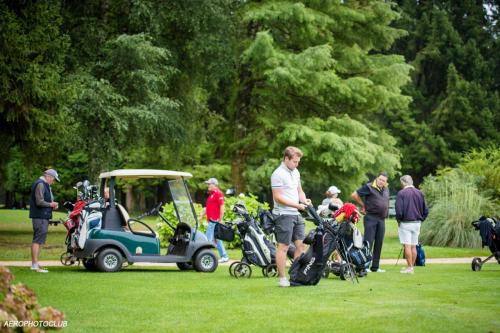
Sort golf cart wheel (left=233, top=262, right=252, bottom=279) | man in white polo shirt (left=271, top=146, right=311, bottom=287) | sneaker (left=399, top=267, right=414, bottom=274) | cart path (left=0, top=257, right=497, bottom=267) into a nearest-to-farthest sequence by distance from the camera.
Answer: man in white polo shirt (left=271, top=146, right=311, bottom=287) < golf cart wheel (left=233, top=262, right=252, bottom=279) < sneaker (left=399, top=267, right=414, bottom=274) < cart path (left=0, top=257, right=497, bottom=267)

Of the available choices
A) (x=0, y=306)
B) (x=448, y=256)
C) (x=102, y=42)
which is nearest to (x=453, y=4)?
(x=102, y=42)

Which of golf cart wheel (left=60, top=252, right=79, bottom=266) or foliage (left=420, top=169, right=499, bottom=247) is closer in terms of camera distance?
golf cart wheel (left=60, top=252, right=79, bottom=266)

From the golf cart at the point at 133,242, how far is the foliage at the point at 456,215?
9838 millimetres

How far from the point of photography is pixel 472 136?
5241cm

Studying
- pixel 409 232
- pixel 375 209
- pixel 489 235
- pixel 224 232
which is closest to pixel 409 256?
pixel 409 232

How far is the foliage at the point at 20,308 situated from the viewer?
541cm

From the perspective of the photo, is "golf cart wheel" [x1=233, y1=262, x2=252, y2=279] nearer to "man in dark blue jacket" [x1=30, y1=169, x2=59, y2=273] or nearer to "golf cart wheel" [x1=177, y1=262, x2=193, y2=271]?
"golf cart wheel" [x1=177, y1=262, x2=193, y2=271]

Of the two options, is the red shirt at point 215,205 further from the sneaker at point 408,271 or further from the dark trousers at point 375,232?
the sneaker at point 408,271

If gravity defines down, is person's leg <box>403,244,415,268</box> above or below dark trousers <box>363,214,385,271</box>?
below

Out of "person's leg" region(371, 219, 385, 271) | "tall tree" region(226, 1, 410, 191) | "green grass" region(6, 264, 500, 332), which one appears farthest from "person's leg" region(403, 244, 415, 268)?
"tall tree" region(226, 1, 410, 191)

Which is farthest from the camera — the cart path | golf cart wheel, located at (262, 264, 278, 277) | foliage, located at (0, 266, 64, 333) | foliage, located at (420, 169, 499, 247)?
foliage, located at (420, 169, 499, 247)

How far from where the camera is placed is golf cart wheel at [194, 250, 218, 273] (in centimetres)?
1519

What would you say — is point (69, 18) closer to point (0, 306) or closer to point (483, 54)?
point (0, 306)

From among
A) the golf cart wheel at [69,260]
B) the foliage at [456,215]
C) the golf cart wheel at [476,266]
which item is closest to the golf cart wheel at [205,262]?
the golf cart wheel at [69,260]
